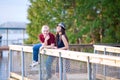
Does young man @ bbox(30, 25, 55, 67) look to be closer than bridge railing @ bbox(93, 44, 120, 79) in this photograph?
No

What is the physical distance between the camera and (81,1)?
50.7 ft

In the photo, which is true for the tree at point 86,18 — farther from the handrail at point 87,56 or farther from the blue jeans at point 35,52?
the handrail at point 87,56

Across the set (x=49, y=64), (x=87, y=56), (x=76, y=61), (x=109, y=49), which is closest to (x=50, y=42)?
(x=49, y=64)

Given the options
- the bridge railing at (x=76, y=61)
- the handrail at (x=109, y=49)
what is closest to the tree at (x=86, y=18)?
the handrail at (x=109, y=49)

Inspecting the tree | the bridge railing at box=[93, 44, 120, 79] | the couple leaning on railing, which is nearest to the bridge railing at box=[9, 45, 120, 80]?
the couple leaning on railing

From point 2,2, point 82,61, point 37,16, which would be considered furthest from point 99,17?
point 2,2

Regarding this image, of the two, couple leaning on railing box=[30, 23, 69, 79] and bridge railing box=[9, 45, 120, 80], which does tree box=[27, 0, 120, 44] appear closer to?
bridge railing box=[9, 45, 120, 80]

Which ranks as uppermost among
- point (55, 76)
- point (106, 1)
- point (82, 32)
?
point (106, 1)

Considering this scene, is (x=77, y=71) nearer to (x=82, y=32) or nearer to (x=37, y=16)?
(x=82, y=32)

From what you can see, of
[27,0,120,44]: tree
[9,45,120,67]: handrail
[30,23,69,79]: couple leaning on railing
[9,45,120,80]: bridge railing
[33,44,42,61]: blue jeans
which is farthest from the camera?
[27,0,120,44]: tree

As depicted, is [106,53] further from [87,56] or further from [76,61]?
[87,56]

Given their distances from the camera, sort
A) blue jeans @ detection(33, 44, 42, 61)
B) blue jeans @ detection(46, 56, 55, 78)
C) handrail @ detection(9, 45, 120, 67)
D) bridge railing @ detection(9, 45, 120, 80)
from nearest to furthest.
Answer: handrail @ detection(9, 45, 120, 67) → bridge railing @ detection(9, 45, 120, 80) → blue jeans @ detection(46, 56, 55, 78) → blue jeans @ detection(33, 44, 42, 61)

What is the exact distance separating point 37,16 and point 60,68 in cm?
1212

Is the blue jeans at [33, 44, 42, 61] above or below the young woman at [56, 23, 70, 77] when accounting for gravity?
below
